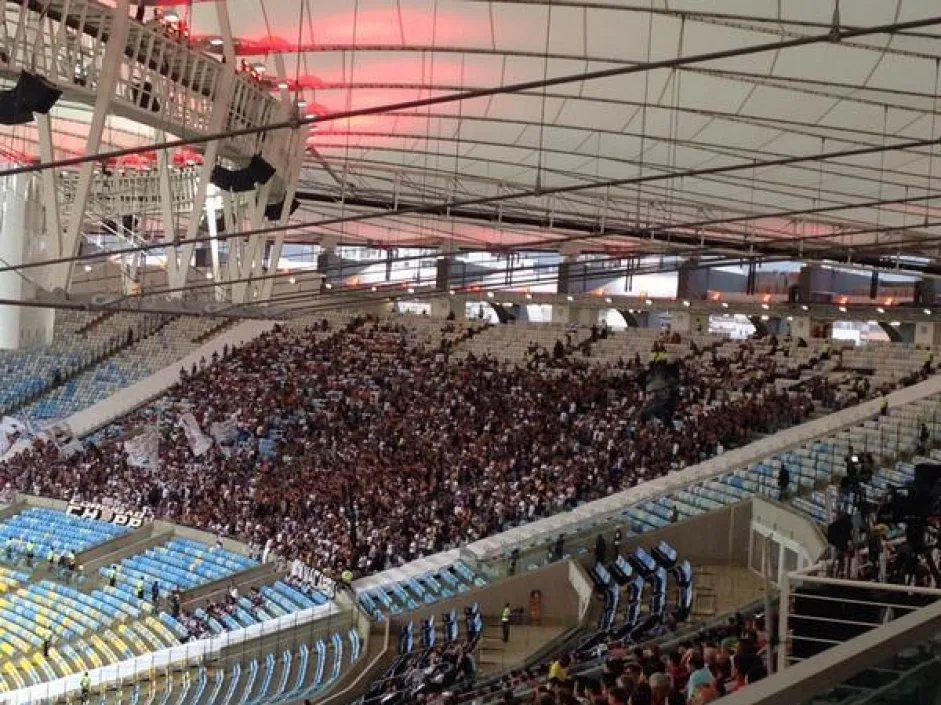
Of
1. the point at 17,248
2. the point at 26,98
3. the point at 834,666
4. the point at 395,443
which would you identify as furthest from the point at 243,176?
the point at 395,443

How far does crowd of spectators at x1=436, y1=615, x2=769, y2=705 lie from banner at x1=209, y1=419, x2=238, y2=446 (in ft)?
68.6

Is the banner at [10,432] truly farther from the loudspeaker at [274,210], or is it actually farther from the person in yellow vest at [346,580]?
the loudspeaker at [274,210]

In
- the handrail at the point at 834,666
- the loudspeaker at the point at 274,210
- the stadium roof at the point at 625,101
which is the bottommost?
the handrail at the point at 834,666

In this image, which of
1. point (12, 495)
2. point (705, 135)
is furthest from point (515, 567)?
point (12, 495)

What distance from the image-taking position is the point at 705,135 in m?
24.1

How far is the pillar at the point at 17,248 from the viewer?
55.9 feet

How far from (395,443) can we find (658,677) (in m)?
26.6

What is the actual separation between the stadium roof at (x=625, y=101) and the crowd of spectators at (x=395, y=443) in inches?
201

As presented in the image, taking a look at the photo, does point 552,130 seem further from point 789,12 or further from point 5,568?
point 5,568

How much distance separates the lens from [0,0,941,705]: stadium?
43.3ft

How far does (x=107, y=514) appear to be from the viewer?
3294 cm

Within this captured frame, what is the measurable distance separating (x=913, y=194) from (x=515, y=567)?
1174 cm

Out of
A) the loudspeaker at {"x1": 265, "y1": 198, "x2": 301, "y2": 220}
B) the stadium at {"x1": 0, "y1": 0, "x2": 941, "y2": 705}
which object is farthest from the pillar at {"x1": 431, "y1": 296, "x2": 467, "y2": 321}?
the loudspeaker at {"x1": 265, "y1": 198, "x2": 301, "y2": 220}

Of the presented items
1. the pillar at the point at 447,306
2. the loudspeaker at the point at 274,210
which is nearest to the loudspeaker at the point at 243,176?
the loudspeaker at the point at 274,210
